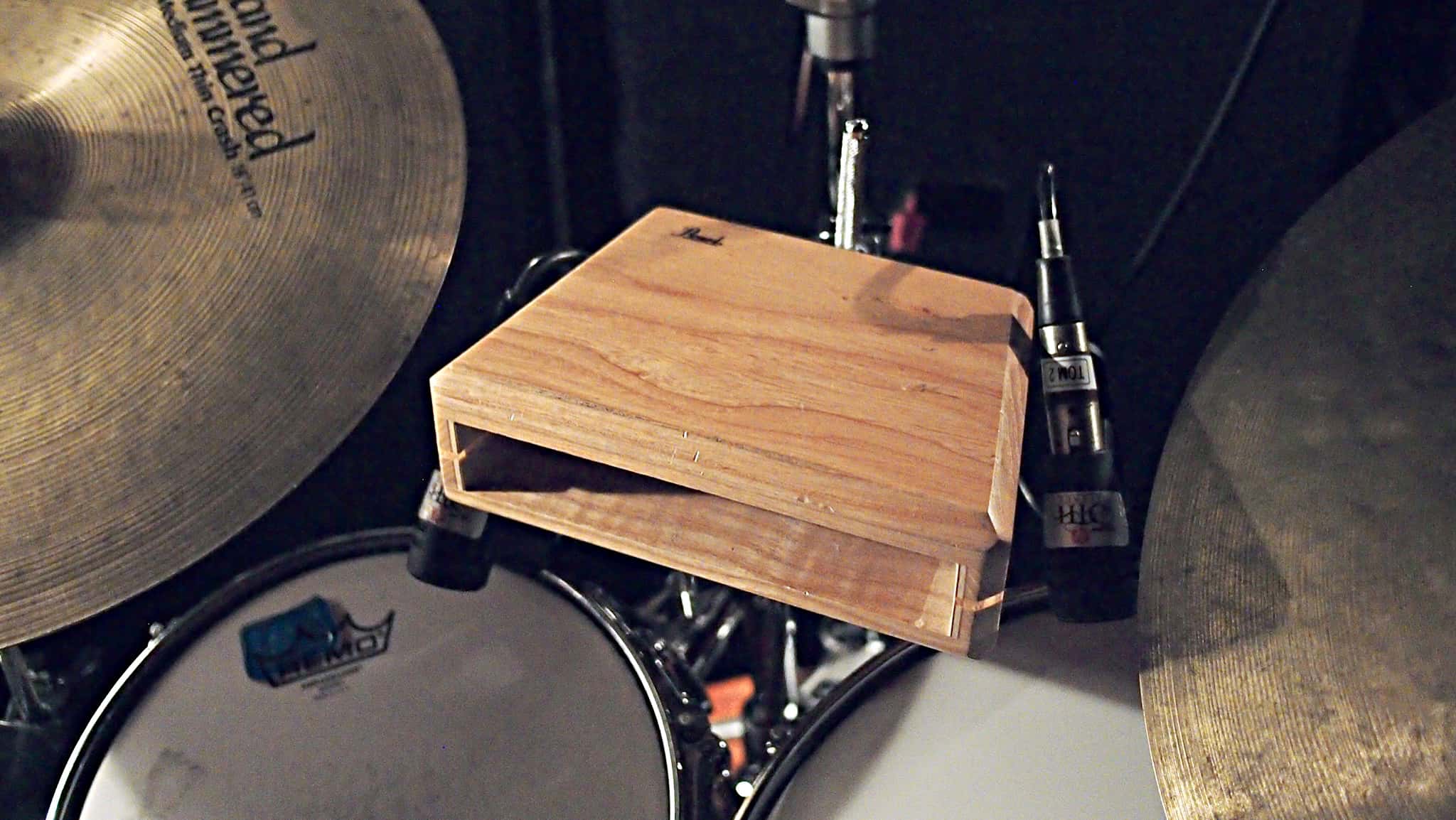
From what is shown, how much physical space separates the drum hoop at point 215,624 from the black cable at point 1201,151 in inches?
20.6

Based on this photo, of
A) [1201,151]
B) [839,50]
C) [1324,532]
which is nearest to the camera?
[1324,532]

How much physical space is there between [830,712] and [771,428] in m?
0.22

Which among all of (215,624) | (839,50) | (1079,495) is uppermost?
(839,50)

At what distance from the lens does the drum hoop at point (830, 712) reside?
0.62 meters

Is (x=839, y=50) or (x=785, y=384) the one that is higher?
(x=839, y=50)

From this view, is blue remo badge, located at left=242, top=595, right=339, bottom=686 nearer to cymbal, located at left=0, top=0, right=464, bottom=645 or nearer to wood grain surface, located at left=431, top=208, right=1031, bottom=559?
cymbal, located at left=0, top=0, right=464, bottom=645

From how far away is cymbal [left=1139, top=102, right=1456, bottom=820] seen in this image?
1.45 ft

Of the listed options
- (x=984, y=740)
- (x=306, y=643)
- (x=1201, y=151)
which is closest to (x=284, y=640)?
(x=306, y=643)

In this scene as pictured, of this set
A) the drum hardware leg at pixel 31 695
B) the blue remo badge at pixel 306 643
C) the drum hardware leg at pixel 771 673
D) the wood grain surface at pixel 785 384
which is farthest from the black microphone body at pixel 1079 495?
the drum hardware leg at pixel 31 695

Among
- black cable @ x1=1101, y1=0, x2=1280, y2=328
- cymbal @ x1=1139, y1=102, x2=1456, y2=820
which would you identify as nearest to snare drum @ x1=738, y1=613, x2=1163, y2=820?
cymbal @ x1=1139, y1=102, x2=1456, y2=820

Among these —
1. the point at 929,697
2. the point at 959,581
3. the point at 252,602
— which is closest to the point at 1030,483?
the point at 929,697

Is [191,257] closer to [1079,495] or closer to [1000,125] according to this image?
[1079,495]

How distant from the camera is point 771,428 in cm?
51

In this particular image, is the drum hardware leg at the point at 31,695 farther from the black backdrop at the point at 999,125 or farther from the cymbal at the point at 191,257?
the cymbal at the point at 191,257
